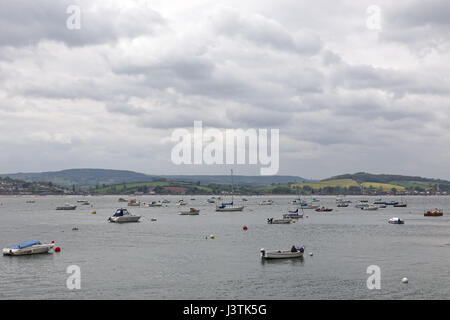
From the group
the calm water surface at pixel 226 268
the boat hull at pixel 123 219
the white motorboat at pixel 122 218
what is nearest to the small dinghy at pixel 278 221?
the calm water surface at pixel 226 268

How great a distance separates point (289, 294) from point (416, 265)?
26386mm

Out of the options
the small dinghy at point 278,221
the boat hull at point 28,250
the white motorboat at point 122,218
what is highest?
the boat hull at point 28,250

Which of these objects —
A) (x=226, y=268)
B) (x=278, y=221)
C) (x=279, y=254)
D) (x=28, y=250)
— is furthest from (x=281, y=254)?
(x=278, y=221)

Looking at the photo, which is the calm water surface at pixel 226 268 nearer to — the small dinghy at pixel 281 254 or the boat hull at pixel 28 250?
the small dinghy at pixel 281 254

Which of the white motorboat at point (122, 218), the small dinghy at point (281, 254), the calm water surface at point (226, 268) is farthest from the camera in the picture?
the white motorboat at point (122, 218)

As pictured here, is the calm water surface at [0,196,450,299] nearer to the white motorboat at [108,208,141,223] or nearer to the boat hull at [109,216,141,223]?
the boat hull at [109,216,141,223]

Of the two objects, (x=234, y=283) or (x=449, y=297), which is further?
(x=234, y=283)

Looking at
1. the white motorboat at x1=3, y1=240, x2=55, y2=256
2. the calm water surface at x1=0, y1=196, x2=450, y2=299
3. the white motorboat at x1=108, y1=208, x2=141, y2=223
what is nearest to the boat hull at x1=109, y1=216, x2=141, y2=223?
the white motorboat at x1=108, y1=208, x2=141, y2=223

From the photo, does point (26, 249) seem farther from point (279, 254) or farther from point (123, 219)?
point (123, 219)
